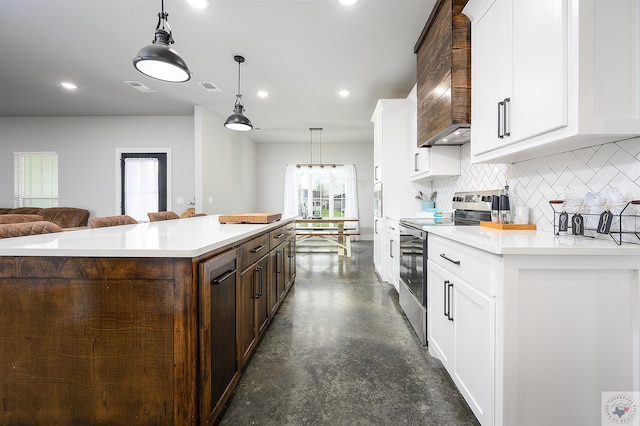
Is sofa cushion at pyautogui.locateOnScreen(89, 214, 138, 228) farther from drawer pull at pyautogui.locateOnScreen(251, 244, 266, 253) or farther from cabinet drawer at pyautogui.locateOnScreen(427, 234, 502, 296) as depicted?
cabinet drawer at pyautogui.locateOnScreen(427, 234, 502, 296)

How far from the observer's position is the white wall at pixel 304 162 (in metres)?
7.64

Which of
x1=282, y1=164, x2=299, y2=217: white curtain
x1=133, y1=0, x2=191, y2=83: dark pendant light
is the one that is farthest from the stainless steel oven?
x1=282, y1=164, x2=299, y2=217: white curtain

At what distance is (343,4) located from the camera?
232cm

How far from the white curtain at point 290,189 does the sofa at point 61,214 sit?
4.46 m

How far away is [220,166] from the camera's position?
5.53 meters

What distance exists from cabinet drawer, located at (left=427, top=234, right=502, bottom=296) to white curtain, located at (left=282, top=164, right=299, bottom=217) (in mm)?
6143

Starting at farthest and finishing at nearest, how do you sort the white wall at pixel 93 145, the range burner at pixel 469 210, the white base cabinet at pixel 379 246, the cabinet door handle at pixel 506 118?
the white wall at pixel 93 145 < the white base cabinet at pixel 379 246 < the range burner at pixel 469 210 < the cabinet door handle at pixel 506 118

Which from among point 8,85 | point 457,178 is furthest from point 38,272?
point 8,85

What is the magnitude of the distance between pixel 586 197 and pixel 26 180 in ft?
28.7

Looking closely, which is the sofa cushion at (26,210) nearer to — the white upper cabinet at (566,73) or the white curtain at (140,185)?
the white curtain at (140,185)

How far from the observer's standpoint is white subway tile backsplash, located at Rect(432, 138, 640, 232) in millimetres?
1210

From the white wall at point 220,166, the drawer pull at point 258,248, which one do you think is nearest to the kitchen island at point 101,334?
the drawer pull at point 258,248

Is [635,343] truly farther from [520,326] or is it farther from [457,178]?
[457,178]

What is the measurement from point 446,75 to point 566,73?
1.05m
